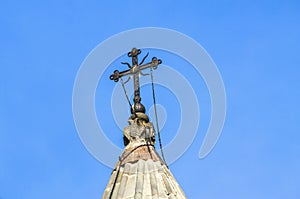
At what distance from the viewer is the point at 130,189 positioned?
60.6ft

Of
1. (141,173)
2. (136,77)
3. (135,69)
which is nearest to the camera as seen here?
(141,173)

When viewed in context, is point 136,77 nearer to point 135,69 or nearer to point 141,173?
point 135,69

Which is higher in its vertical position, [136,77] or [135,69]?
[135,69]

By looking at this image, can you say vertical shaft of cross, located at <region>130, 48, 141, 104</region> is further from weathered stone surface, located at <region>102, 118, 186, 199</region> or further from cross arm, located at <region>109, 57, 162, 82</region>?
weathered stone surface, located at <region>102, 118, 186, 199</region>

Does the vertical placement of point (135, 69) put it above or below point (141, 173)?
above

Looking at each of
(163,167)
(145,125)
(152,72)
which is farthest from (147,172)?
(152,72)

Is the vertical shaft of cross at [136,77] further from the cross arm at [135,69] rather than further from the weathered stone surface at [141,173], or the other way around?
the weathered stone surface at [141,173]

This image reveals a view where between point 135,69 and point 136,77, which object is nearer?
point 136,77

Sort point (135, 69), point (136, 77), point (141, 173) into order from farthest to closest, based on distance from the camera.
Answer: point (135, 69) < point (136, 77) < point (141, 173)

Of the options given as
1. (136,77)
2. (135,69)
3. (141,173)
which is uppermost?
(135,69)

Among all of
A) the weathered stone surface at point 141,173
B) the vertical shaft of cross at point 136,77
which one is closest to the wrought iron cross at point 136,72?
the vertical shaft of cross at point 136,77

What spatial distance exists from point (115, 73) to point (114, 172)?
3559mm

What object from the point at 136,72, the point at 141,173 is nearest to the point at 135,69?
the point at 136,72

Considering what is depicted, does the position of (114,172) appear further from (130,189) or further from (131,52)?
(131,52)
